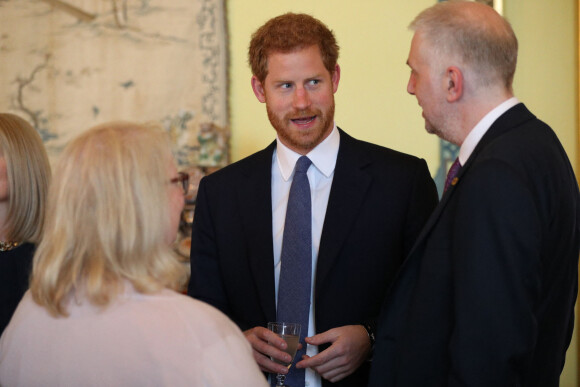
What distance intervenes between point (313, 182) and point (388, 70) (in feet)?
4.77

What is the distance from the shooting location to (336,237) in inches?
98.7

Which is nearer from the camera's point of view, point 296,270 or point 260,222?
point 296,270

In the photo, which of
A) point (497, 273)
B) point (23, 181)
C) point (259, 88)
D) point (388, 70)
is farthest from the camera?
point (388, 70)

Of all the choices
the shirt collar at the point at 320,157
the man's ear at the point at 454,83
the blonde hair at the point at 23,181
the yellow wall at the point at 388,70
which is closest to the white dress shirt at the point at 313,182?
the shirt collar at the point at 320,157

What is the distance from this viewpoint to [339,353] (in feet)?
7.53

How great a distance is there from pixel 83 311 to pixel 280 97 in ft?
4.51

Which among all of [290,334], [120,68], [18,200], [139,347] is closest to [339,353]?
Result: [290,334]

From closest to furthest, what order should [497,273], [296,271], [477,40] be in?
1. [497,273]
2. [477,40]
3. [296,271]

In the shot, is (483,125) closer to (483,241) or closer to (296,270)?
(483,241)

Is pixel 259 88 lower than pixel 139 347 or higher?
higher

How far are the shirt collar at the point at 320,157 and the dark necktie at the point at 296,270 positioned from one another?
132 mm

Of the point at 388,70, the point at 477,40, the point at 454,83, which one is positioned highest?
the point at 388,70

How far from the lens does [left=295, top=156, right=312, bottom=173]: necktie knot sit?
261 cm

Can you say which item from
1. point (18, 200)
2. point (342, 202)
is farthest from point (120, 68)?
point (342, 202)
